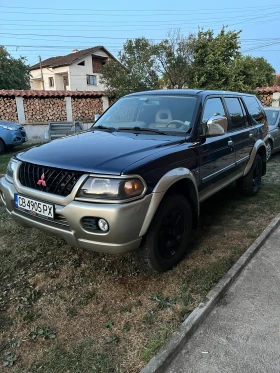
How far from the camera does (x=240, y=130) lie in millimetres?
4336

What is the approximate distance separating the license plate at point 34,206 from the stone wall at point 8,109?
443 inches

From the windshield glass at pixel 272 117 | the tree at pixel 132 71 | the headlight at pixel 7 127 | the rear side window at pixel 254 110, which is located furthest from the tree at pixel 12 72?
the rear side window at pixel 254 110

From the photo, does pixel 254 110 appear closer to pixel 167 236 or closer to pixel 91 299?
pixel 167 236

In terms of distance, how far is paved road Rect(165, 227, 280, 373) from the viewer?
1.87 meters

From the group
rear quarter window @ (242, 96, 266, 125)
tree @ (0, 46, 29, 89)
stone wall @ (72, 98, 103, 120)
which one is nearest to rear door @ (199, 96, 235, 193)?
rear quarter window @ (242, 96, 266, 125)

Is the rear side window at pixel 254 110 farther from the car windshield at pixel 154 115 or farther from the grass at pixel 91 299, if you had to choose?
the grass at pixel 91 299

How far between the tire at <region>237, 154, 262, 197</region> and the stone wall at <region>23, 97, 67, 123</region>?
1072cm

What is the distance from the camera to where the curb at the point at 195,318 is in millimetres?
1836

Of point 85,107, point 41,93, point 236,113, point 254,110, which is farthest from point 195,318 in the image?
point 85,107

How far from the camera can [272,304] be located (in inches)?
95.9

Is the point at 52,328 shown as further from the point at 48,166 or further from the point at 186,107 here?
the point at 186,107

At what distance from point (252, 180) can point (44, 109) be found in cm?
1097

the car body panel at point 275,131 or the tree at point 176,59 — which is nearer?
the car body panel at point 275,131

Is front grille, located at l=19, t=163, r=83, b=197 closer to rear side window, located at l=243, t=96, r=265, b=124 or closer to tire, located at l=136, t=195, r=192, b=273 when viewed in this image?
tire, located at l=136, t=195, r=192, b=273
